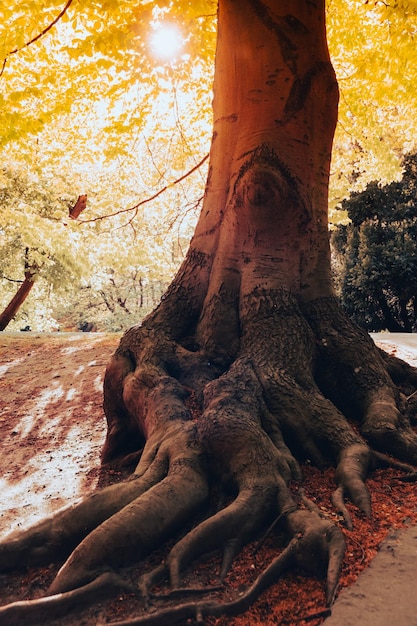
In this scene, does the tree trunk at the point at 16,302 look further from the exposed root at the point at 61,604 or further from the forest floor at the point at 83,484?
the exposed root at the point at 61,604

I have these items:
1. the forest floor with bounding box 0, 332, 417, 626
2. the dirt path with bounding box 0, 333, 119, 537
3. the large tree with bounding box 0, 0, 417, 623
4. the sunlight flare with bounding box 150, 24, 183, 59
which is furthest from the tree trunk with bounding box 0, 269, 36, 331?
the large tree with bounding box 0, 0, 417, 623

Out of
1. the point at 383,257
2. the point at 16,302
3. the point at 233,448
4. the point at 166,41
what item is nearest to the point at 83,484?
the point at 233,448

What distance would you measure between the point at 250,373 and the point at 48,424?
3.23m

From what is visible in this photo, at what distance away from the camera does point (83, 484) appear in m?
3.65

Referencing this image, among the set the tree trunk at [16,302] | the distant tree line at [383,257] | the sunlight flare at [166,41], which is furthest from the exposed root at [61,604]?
the tree trunk at [16,302]

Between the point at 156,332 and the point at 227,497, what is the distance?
71.7 inches

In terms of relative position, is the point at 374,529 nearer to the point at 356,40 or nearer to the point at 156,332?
the point at 156,332

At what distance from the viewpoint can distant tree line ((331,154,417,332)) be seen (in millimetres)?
11148

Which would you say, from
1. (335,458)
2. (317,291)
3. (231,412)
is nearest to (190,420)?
(231,412)

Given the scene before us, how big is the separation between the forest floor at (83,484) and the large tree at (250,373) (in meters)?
0.08

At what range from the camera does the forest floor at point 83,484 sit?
187cm

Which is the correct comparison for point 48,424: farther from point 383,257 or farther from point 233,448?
point 383,257

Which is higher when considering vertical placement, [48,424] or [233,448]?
[233,448]

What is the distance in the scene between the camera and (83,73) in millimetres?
7988
